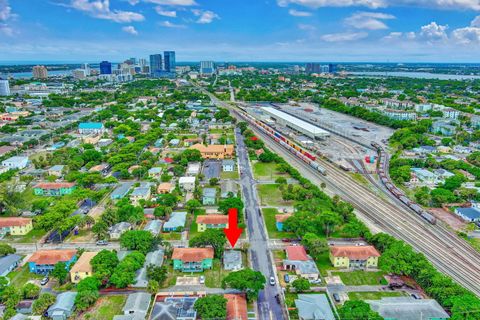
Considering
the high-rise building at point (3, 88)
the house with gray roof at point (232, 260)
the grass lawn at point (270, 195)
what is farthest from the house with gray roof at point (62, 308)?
the high-rise building at point (3, 88)

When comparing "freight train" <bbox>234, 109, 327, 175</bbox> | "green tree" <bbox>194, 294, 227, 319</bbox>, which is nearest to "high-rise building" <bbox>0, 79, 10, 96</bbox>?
"freight train" <bbox>234, 109, 327, 175</bbox>

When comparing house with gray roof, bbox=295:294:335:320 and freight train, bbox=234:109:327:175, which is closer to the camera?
house with gray roof, bbox=295:294:335:320

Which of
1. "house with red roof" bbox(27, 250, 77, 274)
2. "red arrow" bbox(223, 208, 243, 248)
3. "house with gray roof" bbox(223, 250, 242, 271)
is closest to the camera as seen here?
"house with red roof" bbox(27, 250, 77, 274)

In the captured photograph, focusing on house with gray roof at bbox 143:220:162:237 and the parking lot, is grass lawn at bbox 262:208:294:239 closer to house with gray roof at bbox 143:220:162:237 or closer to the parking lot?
house with gray roof at bbox 143:220:162:237

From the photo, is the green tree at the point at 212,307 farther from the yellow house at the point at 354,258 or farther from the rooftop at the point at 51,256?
the rooftop at the point at 51,256

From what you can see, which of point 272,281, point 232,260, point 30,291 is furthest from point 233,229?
point 30,291

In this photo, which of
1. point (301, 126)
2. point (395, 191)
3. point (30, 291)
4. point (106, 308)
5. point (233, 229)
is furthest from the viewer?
point (301, 126)

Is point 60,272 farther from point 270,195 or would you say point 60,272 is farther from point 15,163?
point 15,163

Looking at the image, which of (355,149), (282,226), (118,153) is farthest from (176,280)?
(355,149)
